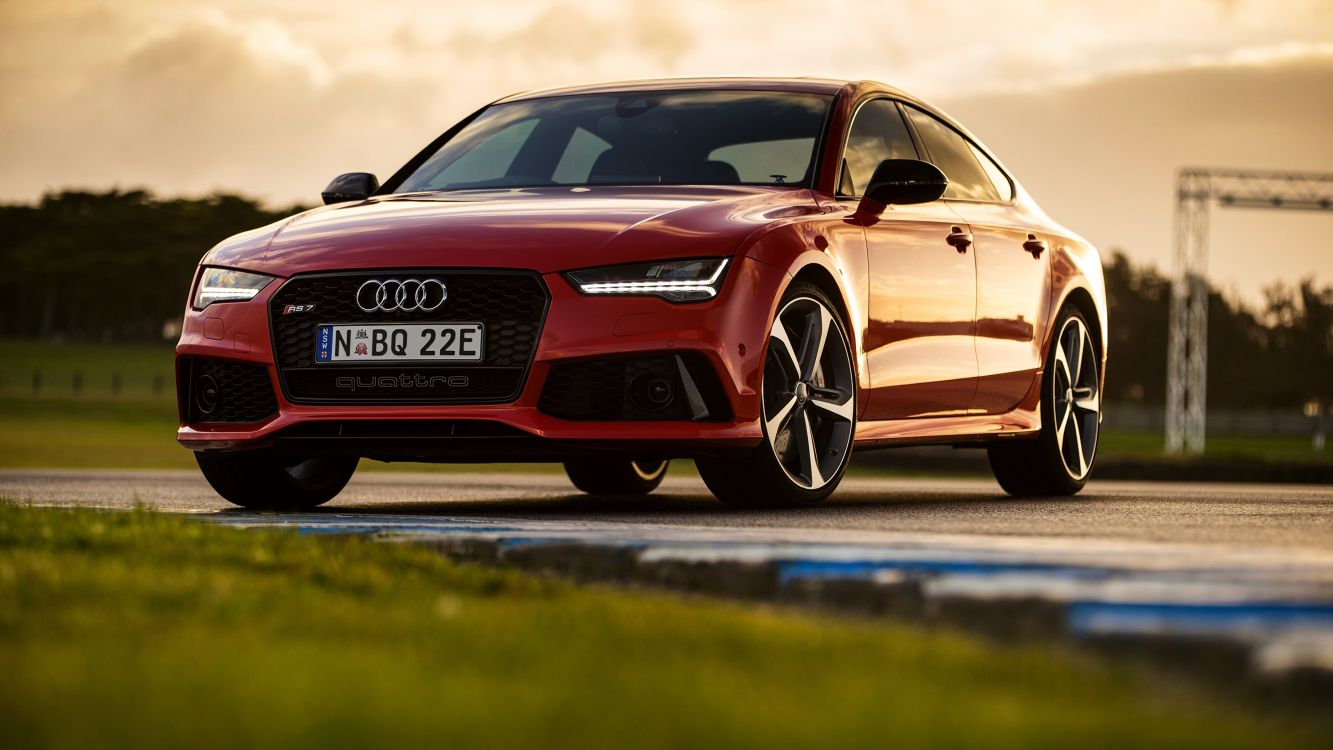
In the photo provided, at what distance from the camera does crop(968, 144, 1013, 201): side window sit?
31.3ft

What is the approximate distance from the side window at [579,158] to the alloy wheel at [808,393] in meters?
1.32

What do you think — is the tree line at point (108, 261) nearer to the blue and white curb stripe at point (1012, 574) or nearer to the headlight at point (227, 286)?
the headlight at point (227, 286)

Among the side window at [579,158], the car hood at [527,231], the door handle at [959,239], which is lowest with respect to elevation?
the door handle at [959,239]

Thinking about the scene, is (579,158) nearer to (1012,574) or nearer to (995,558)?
(995,558)

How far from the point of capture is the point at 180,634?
3.50 m

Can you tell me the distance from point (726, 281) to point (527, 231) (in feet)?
2.42

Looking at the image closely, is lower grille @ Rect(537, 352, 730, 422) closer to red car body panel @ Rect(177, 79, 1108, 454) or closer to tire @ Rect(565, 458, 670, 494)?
red car body panel @ Rect(177, 79, 1108, 454)

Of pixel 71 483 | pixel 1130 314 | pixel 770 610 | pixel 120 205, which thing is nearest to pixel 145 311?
pixel 120 205

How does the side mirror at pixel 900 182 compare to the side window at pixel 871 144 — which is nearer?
the side mirror at pixel 900 182

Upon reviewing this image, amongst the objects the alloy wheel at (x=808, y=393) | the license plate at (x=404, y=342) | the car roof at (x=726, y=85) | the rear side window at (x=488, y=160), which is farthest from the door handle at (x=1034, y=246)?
the license plate at (x=404, y=342)

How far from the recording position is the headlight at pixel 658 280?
21.7 ft

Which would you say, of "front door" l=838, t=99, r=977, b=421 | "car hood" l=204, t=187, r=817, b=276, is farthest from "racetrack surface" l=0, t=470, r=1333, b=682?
"car hood" l=204, t=187, r=817, b=276

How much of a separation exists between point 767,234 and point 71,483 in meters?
6.45

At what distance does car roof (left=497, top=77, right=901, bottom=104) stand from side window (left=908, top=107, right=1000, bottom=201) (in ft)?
1.01
